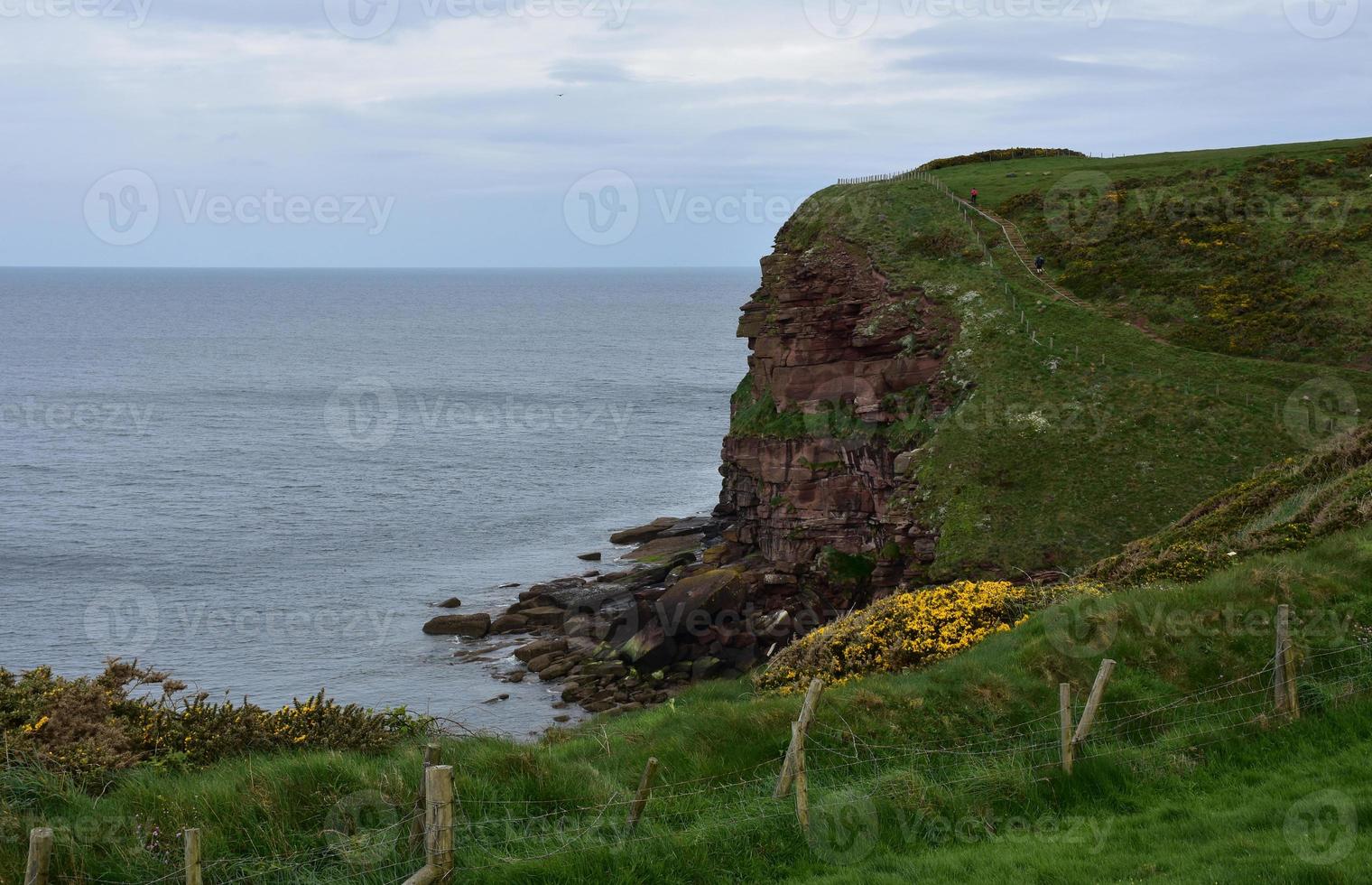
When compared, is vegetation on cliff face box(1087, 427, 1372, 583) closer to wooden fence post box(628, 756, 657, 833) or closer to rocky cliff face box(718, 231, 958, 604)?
wooden fence post box(628, 756, 657, 833)

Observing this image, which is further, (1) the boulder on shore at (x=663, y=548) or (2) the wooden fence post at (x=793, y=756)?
(1) the boulder on shore at (x=663, y=548)

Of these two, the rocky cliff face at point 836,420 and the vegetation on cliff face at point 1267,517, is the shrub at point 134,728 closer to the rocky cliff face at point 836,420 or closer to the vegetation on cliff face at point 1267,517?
the vegetation on cliff face at point 1267,517

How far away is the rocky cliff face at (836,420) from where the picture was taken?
168 ft

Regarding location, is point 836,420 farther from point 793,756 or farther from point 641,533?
point 793,756

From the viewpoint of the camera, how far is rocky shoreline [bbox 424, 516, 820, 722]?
1758 inches

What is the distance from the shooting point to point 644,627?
156 feet

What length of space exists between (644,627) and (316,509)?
39759 mm

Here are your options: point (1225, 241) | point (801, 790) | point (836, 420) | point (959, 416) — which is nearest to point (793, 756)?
point (801, 790)

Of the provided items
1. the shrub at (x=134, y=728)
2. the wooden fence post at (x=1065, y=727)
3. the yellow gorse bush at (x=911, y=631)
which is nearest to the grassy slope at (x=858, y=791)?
the wooden fence post at (x=1065, y=727)

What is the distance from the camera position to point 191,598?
5822 cm

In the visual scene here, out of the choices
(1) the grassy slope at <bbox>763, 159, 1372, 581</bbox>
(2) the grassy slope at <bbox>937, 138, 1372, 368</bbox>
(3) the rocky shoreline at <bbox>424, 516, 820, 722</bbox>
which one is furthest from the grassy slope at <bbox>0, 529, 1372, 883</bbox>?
(2) the grassy slope at <bbox>937, 138, 1372, 368</bbox>

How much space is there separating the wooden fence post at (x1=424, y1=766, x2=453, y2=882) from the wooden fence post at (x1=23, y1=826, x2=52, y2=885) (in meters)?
3.50

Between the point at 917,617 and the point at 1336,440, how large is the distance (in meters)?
15.5

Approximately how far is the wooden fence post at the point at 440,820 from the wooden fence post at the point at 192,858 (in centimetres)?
225
